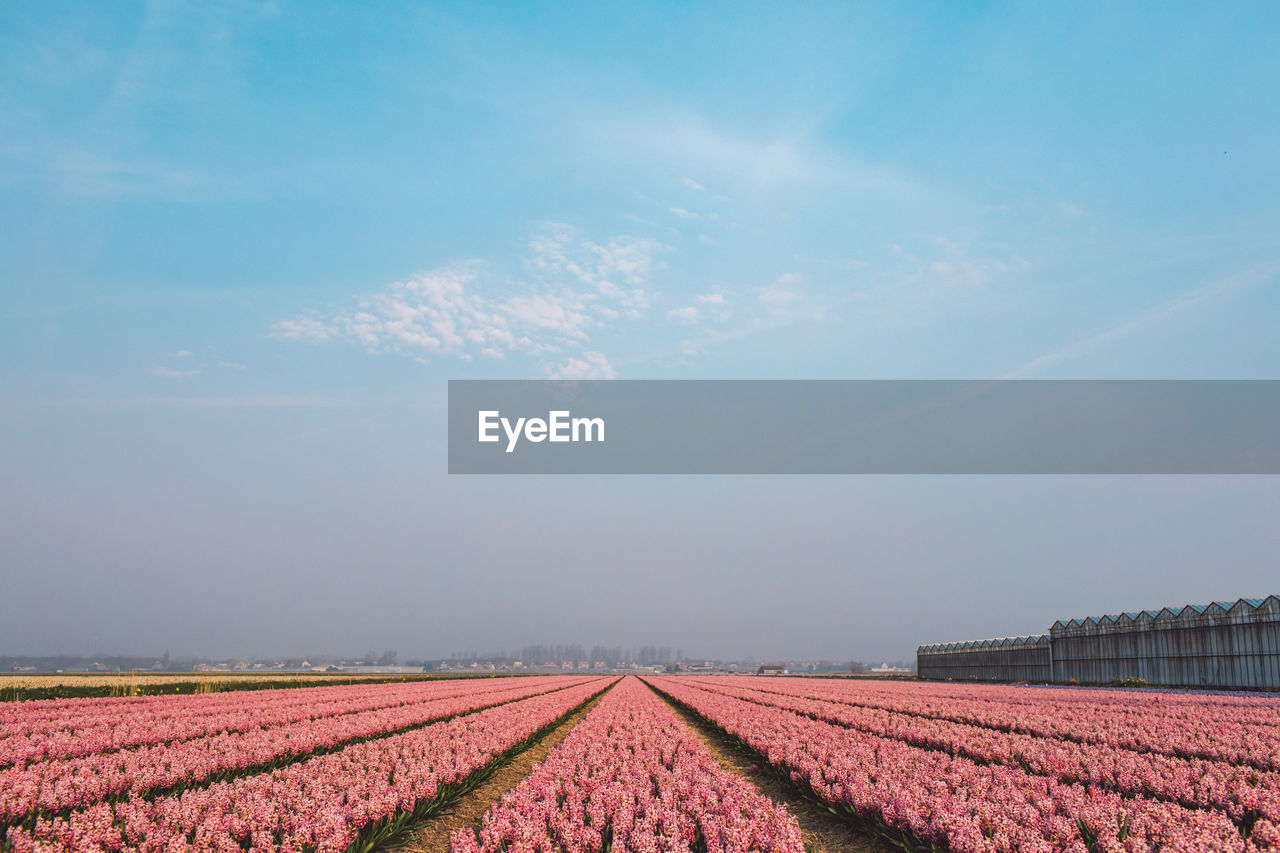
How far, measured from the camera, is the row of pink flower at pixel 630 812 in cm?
742

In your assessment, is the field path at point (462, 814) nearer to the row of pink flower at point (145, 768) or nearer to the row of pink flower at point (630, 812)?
the row of pink flower at point (630, 812)

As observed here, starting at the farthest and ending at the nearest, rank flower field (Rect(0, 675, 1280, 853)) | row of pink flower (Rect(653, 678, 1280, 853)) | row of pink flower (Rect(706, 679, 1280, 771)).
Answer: row of pink flower (Rect(706, 679, 1280, 771))
flower field (Rect(0, 675, 1280, 853))
row of pink flower (Rect(653, 678, 1280, 853))

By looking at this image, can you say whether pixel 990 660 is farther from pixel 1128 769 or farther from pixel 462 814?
pixel 462 814

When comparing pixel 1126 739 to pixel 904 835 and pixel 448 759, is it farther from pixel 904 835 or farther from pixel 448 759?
pixel 448 759

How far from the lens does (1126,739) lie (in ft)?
52.3

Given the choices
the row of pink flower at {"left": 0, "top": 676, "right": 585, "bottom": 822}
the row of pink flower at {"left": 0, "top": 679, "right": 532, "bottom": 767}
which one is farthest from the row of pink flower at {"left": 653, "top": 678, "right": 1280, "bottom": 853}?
the row of pink flower at {"left": 0, "top": 679, "right": 532, "bottom": 767}

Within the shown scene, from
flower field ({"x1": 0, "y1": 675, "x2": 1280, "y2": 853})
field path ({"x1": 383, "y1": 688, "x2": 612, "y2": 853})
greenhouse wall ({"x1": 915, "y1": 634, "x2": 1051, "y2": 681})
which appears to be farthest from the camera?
greenhouse wall ({"x1": 915, "y1": 634, "x2": 1051, "y2": 681})

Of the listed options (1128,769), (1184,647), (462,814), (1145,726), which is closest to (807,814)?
(1128,769)

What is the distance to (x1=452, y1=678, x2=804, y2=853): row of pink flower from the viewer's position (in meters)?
7.42

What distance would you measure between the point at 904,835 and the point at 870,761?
4.12 m

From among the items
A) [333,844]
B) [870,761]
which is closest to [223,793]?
[333,844]

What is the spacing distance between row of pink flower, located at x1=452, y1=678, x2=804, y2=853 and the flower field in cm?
3

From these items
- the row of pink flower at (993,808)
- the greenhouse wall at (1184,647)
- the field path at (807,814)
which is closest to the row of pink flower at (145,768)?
the field path at (807,814)

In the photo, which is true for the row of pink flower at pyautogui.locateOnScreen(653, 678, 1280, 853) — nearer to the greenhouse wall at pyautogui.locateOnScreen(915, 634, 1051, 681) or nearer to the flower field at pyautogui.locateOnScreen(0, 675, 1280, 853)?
the flower field at pyautogui.locateOnScreen(0, 675, 1280, 853)
